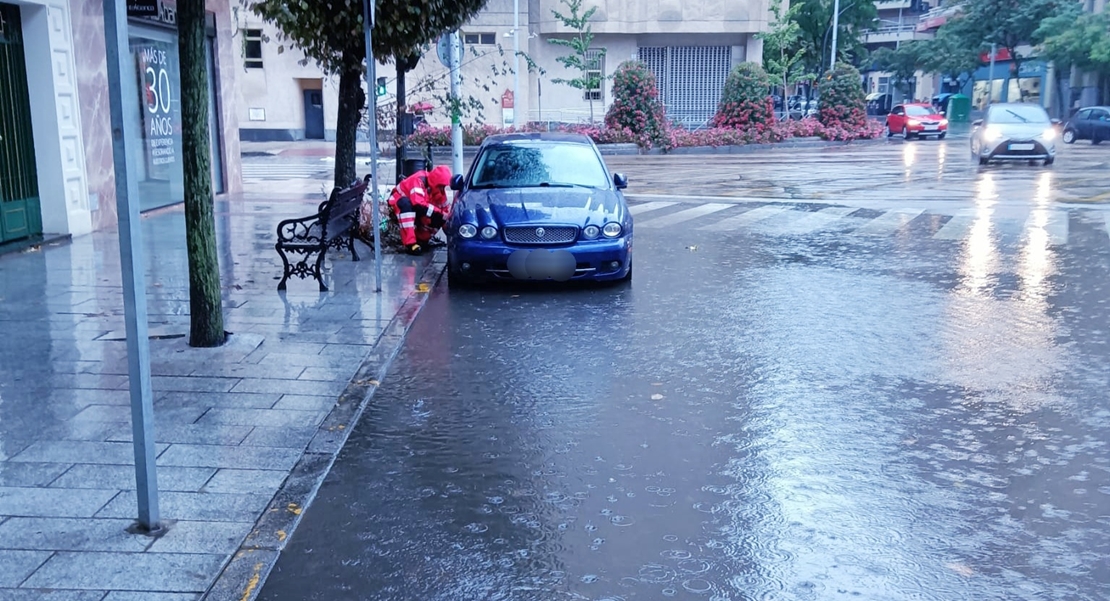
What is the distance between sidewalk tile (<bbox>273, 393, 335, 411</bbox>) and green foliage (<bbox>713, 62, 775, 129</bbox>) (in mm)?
31667

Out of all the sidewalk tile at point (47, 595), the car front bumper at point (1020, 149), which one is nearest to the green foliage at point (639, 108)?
the car front bumper at point (1020, 149)

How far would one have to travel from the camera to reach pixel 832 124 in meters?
38.8

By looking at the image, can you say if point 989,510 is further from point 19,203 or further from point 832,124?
point 832,124

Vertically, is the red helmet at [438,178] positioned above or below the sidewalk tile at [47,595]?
above

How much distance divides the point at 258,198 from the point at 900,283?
12541 millimetres

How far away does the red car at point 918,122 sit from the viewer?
42562 mm

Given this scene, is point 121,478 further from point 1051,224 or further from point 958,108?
point 958,108

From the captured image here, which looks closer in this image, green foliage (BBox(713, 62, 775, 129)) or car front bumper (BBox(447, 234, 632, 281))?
car front bumper (BBox(447, 234, 632, 281))

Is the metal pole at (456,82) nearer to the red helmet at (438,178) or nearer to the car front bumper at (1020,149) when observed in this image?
the red helmet at (438,178)

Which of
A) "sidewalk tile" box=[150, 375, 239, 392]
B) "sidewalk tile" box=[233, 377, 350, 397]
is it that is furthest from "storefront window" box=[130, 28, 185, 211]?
"sidewalk tile" box=[233, 377, 350, 397]

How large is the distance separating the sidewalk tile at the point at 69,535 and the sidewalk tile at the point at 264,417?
141 cm

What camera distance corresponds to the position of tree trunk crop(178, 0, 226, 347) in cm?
700

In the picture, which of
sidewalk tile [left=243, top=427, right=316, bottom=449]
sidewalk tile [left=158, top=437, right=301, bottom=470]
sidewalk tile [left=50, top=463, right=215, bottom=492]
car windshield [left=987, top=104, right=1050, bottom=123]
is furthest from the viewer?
car windshield [left=987, top=104, right=1050, bottom=123]

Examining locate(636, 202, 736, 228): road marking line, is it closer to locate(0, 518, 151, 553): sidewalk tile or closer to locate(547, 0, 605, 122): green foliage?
locate(0, 518, 151, 553): sidewalk tile
